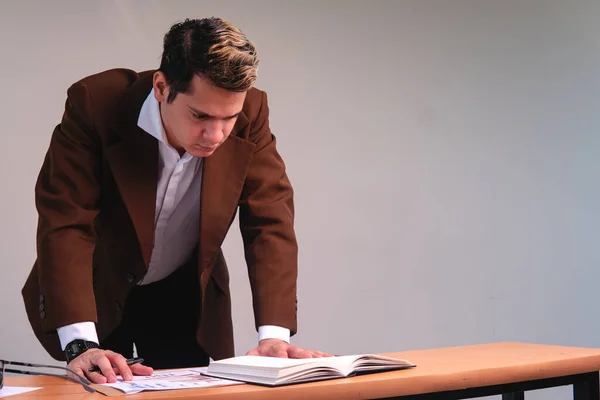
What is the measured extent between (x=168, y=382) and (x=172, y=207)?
0.58 m

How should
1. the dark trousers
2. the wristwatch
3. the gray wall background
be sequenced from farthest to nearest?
the gray wall background, the dark trousers, the wristwatch

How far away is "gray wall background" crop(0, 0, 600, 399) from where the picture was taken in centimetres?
263

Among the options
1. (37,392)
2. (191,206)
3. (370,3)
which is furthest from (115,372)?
(370,3)

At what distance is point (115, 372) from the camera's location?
128 centimetres

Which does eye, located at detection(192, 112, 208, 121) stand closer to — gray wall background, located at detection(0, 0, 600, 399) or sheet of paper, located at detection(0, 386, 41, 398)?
sheet of paper, located at detection(0, 386, 41, 398)

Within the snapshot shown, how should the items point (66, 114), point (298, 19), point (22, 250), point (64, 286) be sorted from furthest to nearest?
point (298, 19) → point (22, 250) → point (66, 114) → point (64, 286)

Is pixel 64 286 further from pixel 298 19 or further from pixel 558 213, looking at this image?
pixel 558 213

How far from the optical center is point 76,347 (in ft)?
4.58

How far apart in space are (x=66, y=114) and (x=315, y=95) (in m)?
1.55

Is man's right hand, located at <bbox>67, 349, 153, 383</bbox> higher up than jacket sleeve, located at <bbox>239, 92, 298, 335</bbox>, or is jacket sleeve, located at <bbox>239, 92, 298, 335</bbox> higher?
jacket sleeve, located at <bbox>239, 92, 298, 335</bbox>

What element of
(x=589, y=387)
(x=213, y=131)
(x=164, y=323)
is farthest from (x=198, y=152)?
(x=589, y=387)

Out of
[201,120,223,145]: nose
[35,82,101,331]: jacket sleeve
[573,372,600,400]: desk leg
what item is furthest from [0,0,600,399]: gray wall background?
[573,372,600,400]: desk leg

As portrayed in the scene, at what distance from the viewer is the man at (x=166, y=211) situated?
146 cm

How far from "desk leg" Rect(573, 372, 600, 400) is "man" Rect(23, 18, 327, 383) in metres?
0.50
